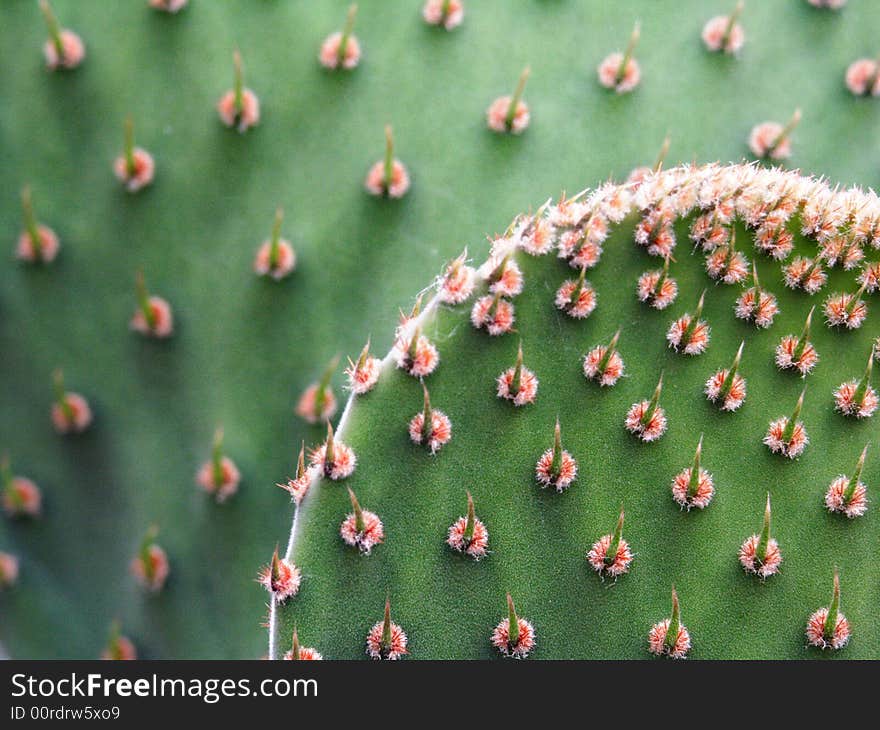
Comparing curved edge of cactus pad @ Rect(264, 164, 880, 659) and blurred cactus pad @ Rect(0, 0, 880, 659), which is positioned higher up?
blurred cactus pad @ Rect(0, 0, 880, 659)

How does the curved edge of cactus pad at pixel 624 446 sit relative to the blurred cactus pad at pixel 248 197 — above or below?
below

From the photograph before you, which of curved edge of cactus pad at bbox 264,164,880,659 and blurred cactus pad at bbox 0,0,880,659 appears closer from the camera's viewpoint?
curved edge of cactus pad at bbox 264,164,880,659

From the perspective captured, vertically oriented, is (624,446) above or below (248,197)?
below

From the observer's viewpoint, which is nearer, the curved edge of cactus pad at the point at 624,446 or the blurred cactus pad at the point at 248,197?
the curved edge of cactus pad at the point at 624,446

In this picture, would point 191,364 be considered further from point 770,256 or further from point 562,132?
point 770,256

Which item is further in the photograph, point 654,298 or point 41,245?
point 41,245

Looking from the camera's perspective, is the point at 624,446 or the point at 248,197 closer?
the point at 624,446

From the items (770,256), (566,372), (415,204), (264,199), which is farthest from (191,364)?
(770,256)

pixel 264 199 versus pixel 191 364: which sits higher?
pixel 264 199
